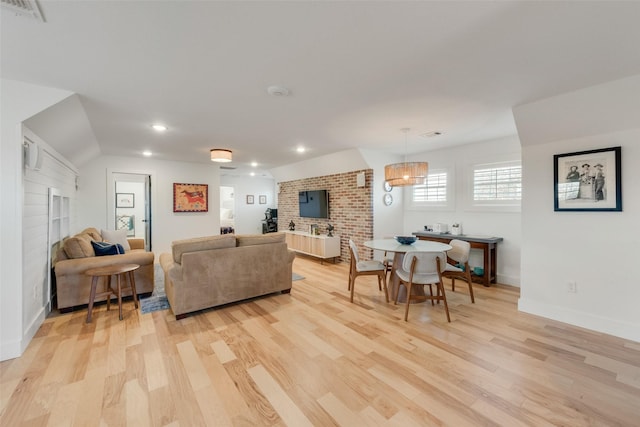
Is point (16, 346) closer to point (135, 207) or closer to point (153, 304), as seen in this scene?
point (153, 304)

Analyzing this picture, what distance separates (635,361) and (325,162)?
496 centimetres

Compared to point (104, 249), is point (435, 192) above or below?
above

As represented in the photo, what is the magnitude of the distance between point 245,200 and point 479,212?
7.37 metres

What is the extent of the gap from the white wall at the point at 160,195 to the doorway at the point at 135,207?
15 cm

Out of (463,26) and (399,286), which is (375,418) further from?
(463,26)

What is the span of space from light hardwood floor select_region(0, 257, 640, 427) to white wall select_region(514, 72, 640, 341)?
271mm

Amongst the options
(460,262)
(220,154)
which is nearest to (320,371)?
(460,262)

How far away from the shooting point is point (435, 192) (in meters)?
5.24

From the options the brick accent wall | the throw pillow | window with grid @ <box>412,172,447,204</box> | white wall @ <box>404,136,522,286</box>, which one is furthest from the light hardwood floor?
window with grid @ <box>412,172,447,204</box>

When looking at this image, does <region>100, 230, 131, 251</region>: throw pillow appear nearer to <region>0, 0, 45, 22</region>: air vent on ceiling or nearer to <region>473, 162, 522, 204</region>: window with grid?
<region>0, 0, 45, 22</region>: air vent on ceiling

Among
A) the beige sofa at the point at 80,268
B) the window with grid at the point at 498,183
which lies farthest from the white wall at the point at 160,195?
the window with grid at the point at 498,183

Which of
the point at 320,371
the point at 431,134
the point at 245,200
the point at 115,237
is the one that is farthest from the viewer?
the point at 245,200

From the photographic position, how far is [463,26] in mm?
1576

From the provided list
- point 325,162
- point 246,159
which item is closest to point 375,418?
point 325,162
